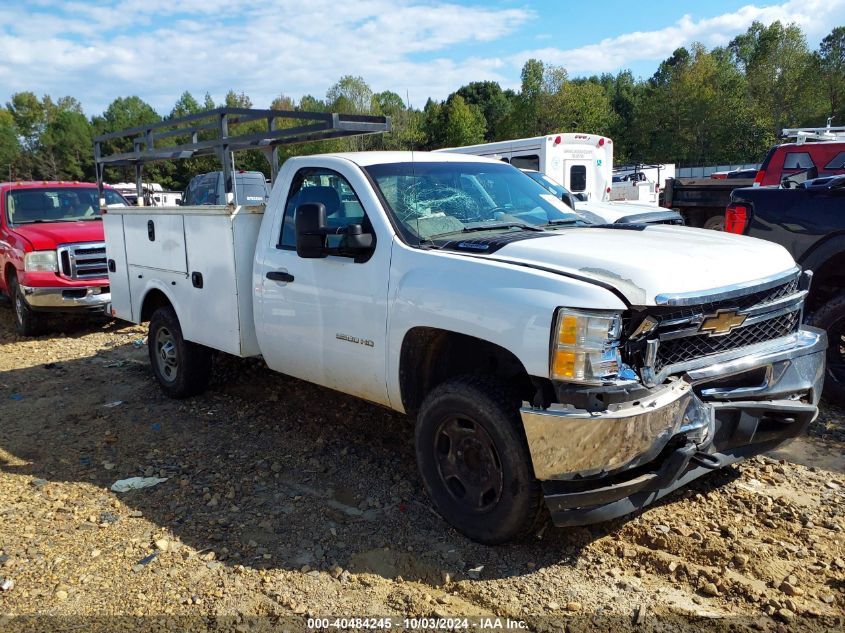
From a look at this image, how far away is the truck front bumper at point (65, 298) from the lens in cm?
876

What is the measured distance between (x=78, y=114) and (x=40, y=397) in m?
98.6

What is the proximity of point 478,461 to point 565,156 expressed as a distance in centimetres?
1271

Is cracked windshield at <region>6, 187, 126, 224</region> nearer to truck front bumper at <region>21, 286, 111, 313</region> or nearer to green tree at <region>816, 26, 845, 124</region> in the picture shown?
truck front bumper at <region>21, 286, 111, 313</region>

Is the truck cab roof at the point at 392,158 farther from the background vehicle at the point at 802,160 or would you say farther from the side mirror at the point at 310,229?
the background vehicle at the point at 802,160

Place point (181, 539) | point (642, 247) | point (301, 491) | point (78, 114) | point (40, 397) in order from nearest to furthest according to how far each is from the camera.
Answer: point (642, 247)
point (181, 539)
point (301, 491)
point (40, 397)
point (78, 114)

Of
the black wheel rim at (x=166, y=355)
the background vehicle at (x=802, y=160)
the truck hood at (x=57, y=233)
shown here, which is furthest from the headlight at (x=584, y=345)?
the background vehicle at (x=802, y=160)

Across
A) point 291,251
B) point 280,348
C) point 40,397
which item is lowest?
point 40,397

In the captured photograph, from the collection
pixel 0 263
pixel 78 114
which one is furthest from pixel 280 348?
pixel 78 114

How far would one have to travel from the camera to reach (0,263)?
988 centimetres

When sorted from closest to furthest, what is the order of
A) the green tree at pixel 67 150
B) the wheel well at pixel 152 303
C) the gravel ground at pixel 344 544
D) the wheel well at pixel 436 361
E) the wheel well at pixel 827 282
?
1. the gravel ground at pixel 344 544
2. the wheel well at pixel 436 361
3. the wheel well at pixel 827 282
4. the wheel well at pixel 152 303
5. the green tree at pixel 67 150

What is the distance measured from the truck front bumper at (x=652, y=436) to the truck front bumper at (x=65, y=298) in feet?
24.0

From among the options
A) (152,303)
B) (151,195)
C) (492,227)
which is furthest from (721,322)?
(151,195)

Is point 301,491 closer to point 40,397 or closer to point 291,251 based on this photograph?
point 291,251

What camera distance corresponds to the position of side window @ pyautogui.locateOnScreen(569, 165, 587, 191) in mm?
15508
